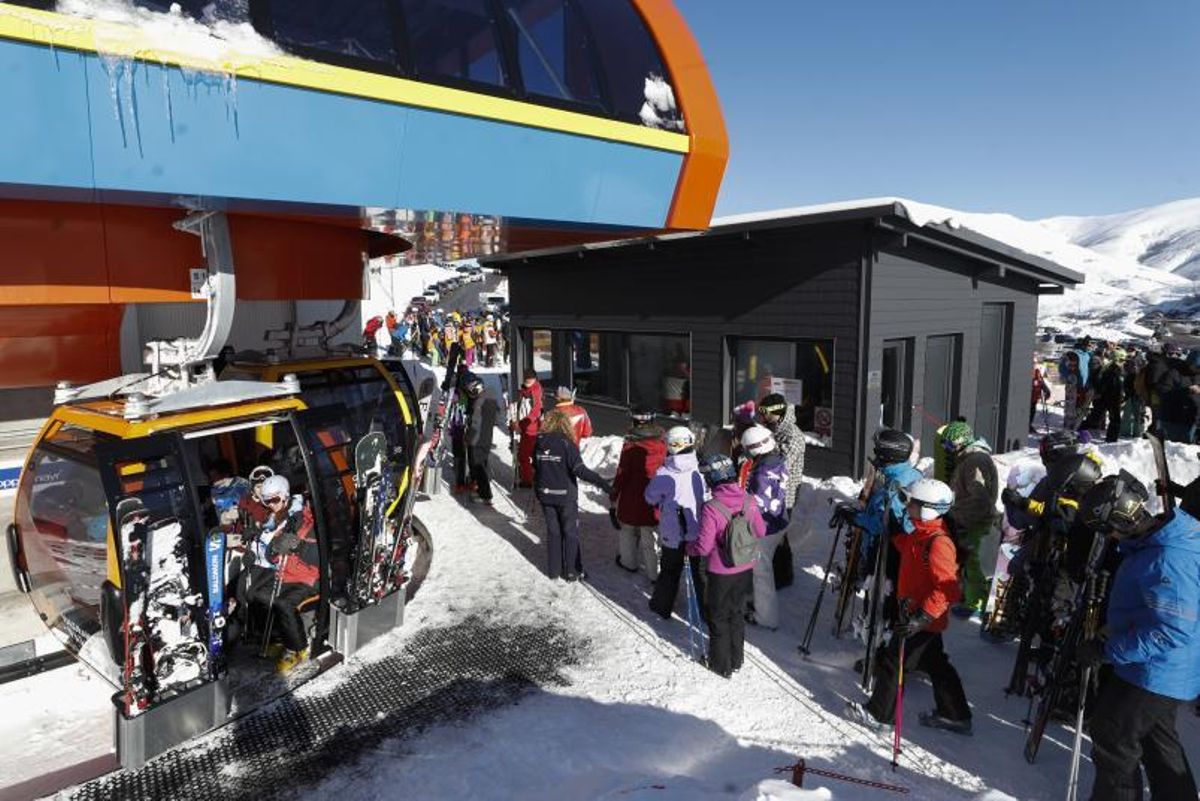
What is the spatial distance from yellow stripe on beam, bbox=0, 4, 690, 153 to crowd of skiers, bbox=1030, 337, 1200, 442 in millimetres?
10783

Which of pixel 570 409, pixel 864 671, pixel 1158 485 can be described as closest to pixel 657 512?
pixel 570 409

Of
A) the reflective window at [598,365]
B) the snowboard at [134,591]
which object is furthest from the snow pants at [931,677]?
the reflective window at [598,365]

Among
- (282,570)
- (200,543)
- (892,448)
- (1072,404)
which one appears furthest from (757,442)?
(1072,404)

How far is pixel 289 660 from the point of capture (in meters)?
5.04

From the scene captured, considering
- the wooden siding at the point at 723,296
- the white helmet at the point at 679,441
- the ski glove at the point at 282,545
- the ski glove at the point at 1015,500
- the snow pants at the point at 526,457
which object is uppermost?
the wooden siding at the point at 723,296

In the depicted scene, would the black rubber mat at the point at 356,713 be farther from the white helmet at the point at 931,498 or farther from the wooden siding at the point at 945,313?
the wooden siding at the point at 945,313

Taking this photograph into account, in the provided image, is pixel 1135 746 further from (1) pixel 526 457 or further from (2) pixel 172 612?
(1) pixel 526 457

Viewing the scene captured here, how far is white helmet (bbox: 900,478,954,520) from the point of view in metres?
3.99

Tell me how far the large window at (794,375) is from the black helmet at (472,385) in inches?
152

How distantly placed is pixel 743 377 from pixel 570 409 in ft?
12.2

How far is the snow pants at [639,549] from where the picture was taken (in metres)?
6.55

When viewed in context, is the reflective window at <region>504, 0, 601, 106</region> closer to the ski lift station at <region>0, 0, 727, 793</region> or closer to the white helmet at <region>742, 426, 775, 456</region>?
the ski lift station at <region>0, 0, 727, 793</region>

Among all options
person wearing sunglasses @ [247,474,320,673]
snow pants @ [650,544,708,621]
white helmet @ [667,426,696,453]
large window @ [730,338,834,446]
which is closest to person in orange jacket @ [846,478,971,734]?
snow pants @ [650,544,708,621]

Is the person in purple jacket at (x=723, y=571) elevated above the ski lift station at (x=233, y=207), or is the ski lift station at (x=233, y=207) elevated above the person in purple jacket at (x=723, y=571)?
the ski lift station at (x=233, y=207)
